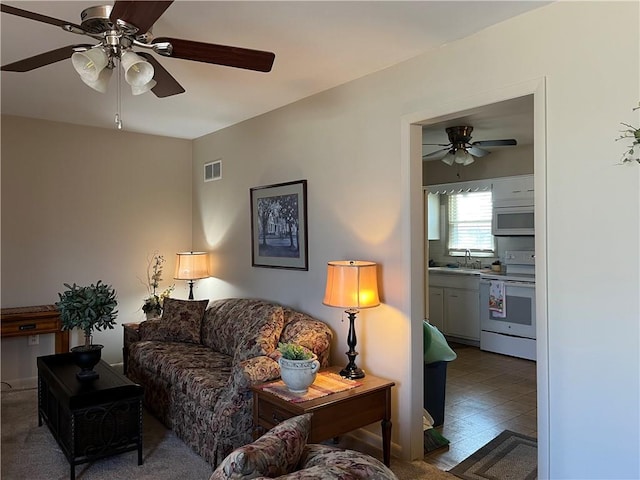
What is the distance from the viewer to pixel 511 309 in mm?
5656

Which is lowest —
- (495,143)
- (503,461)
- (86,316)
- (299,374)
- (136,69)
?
(503,461)

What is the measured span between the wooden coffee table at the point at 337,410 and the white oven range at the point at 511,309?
3.03 m

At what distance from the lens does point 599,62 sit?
88.7 inches

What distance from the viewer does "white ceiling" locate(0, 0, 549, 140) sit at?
2.43m

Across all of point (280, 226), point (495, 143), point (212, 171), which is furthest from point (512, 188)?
point (212, 171)

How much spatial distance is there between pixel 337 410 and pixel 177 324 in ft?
7.21

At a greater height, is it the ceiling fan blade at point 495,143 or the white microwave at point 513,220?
the ceiling fan blade at point 495,143

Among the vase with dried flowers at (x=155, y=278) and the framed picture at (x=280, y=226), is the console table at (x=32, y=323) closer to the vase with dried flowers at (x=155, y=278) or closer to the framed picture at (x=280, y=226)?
the vase with dried flowers at (x=155, y=278)

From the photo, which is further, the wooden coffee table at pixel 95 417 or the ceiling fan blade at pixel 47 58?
the wooden coffee table at pixel 95 417

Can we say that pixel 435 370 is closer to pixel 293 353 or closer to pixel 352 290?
pixel 352 290

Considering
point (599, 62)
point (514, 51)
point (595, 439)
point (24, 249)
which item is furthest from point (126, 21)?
point (24, 249)

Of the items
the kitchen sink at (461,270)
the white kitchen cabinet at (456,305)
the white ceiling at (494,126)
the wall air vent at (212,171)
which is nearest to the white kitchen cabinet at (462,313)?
the white kitchen cabinet at (456,305)

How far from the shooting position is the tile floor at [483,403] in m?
3.46

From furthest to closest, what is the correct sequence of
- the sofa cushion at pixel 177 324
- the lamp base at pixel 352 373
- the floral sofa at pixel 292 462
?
the sofa cushion at pixel 177 324, the lamp base at pixel 352 373, the floral sofa at pixel 292 462
